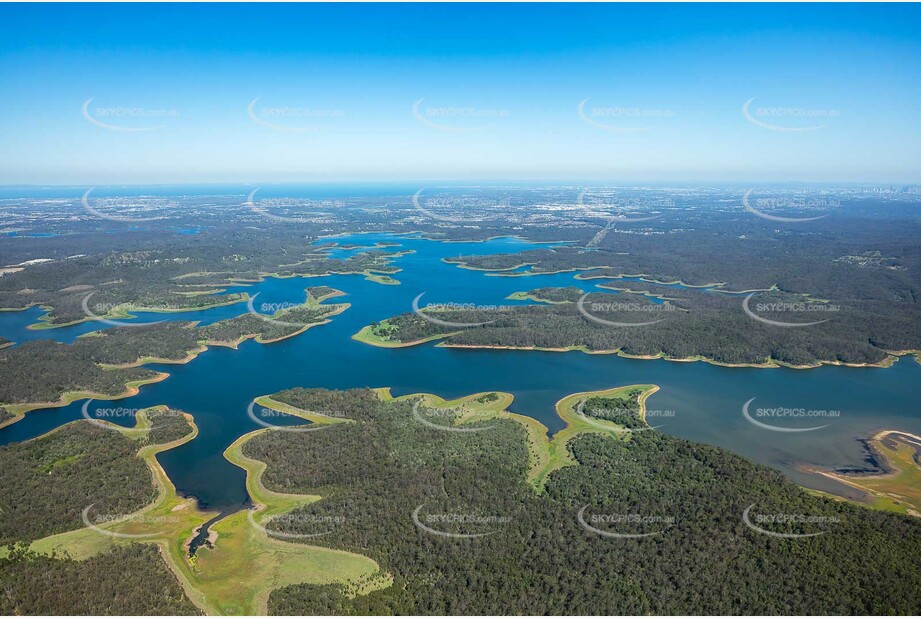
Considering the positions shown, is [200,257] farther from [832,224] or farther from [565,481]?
[832,224]

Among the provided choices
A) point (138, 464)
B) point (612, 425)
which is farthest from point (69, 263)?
point (612, 425)

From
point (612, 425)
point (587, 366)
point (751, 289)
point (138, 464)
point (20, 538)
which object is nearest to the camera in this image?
point (20, 538)

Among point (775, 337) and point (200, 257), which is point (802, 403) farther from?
point (200, 257)

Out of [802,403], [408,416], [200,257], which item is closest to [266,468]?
[408,416]

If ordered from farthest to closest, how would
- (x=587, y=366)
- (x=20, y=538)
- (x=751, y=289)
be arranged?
(x=751, y=289) → (x=587, y=366) → (x=20, y=538)

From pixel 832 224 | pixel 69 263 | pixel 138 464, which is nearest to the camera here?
pixel 138 464

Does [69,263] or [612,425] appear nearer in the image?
[612,425]
